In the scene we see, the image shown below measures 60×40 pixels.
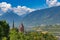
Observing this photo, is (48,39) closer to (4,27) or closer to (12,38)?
(4,27)

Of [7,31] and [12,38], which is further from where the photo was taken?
[7,31]

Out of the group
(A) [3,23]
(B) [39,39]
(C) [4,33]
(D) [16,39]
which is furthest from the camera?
(B) [39,39]

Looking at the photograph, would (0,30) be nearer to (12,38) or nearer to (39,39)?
(12,38)

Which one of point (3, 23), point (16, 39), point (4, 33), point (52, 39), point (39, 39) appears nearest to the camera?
point (16, 39)

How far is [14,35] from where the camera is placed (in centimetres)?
5525

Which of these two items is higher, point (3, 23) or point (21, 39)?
point (3, 23)

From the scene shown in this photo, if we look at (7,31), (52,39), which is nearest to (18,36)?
(7,31)

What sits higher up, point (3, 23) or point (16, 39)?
point (3, 23)

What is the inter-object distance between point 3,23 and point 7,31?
260cm

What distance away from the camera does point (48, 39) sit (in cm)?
9394

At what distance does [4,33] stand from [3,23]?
4.70 m

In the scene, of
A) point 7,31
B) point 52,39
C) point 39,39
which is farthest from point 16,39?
point 52,39

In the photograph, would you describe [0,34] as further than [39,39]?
No

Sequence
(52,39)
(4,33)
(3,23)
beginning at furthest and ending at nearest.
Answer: (52,39), (3,23), (4,33)
